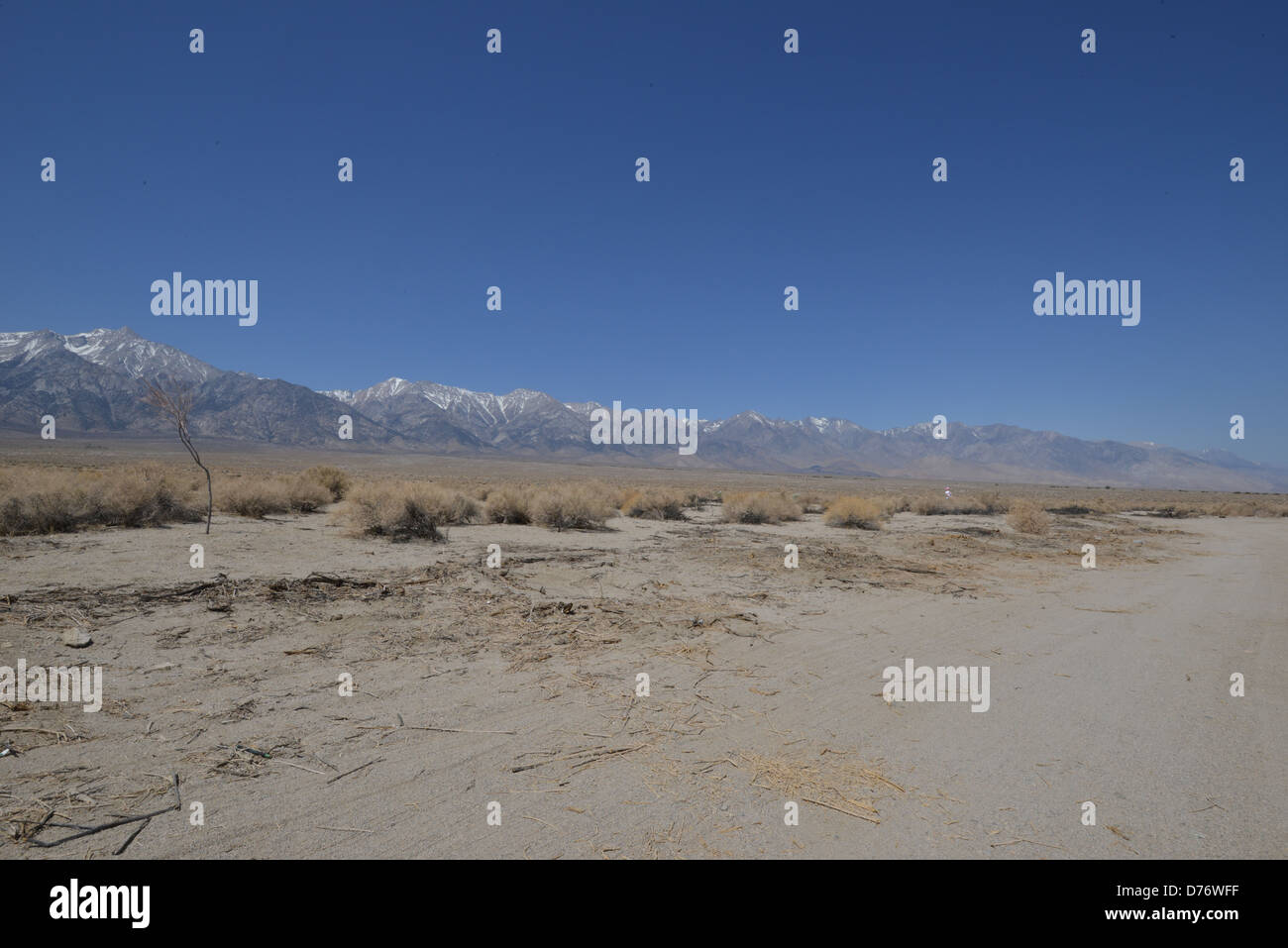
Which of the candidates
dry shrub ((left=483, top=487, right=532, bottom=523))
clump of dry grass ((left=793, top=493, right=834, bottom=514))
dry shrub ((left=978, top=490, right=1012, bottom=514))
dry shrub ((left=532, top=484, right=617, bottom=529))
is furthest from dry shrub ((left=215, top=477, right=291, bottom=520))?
dry shrub ((left=978, top=490, right=1012, bottom=514))

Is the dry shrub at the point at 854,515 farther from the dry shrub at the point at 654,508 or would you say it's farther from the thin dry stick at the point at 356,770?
the thin dry stick at the point at 356,770

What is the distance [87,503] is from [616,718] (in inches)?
557

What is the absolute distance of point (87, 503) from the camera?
1214 centimetres

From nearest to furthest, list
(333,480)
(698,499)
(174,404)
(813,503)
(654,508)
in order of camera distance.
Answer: (174,404) < (654,508) < (333,480) < (698,499) < (813,503)

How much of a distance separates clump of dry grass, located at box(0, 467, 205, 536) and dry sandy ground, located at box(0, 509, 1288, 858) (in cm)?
190

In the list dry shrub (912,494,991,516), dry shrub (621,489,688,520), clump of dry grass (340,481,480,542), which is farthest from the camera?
dry shrub (912,494,991,516)

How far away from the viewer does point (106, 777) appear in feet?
11.2

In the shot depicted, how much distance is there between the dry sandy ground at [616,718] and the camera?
3104 mm

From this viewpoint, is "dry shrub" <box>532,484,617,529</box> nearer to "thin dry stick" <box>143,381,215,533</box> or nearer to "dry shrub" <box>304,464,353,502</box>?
"thin dry stick" <box>143,381,215,533</box>

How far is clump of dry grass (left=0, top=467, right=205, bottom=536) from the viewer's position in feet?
36.3

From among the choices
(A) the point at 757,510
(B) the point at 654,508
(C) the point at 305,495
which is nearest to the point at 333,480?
(C) the point at 305,495

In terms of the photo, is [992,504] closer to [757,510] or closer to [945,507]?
[945,507]
